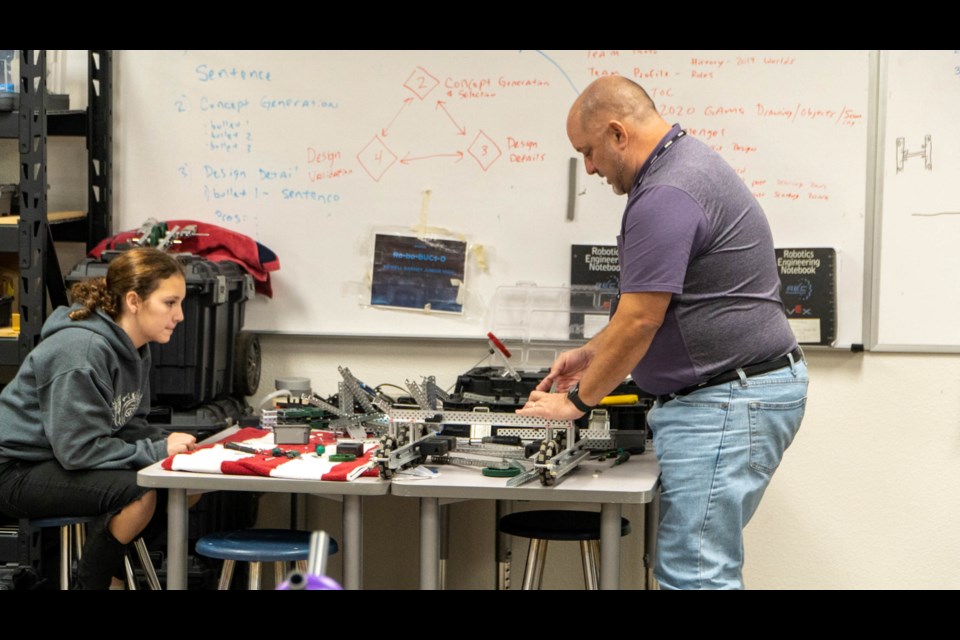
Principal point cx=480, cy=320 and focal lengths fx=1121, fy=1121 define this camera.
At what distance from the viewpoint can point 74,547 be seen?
315cm

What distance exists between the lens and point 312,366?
3.78 meters

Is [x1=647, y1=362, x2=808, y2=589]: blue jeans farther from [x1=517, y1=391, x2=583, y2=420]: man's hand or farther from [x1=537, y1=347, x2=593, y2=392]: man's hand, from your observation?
[x1=537, y1=347, x2=593, y2=392]: man's hand

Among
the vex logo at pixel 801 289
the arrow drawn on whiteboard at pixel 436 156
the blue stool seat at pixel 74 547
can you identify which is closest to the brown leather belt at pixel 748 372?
the vex logo at pixel 801 289

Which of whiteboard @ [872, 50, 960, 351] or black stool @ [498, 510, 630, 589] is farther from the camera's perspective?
whiteboard @ [872, 50, 960, 351]

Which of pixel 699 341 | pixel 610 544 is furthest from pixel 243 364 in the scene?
pixel 699 341

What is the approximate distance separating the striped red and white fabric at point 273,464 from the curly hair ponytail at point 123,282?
0.45 m

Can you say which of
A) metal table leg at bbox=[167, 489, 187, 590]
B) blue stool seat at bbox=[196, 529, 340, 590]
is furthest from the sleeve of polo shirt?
metal table leg at bbox=[167, 489, 187, 590]

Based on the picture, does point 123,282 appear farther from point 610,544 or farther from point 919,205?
point 919,205

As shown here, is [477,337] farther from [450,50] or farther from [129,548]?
[129,548]

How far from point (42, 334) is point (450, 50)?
154cm

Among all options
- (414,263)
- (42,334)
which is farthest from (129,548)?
(414,263)

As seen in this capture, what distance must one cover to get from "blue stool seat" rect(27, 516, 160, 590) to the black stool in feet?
3.18

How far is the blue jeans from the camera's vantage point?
96.0 inches

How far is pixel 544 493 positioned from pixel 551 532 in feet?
1.56
